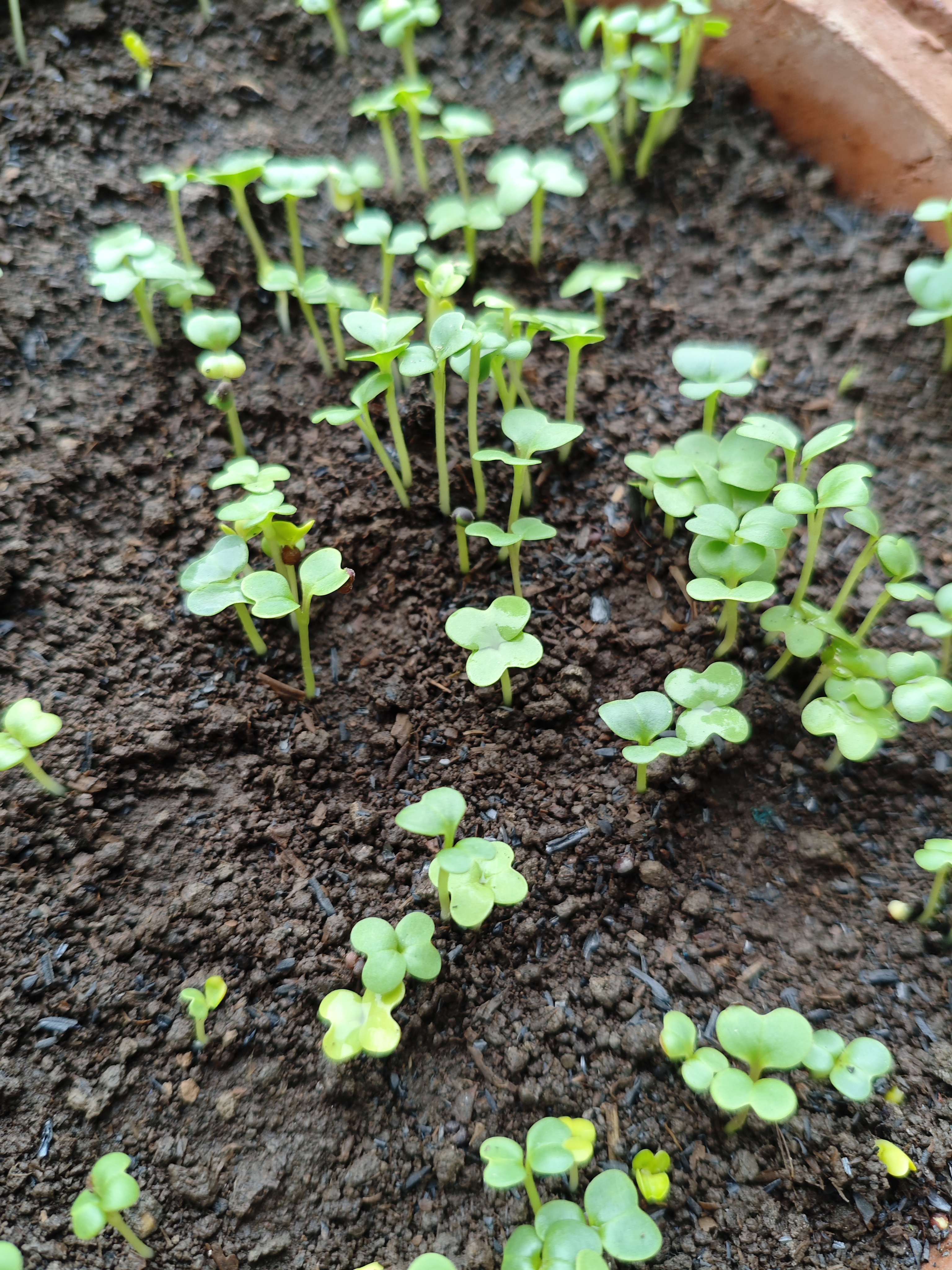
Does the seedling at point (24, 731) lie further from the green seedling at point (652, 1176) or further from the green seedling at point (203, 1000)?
the green seedling at point (652, 1176)

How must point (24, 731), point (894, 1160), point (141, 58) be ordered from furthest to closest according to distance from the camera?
point (141, 58) → point (24, 731) → point (894, 1160)

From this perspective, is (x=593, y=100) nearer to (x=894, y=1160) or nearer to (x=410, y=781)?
(x=410, y=781)

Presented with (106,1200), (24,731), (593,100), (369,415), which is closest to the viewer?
(106,1200)

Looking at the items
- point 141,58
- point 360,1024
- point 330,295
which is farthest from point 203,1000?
point 141,58

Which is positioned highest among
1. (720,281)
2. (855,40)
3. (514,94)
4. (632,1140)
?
(855,40)

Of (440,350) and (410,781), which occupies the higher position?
(440,350)

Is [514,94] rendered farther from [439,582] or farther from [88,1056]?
[88,1056]

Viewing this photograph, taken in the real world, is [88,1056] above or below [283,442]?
below

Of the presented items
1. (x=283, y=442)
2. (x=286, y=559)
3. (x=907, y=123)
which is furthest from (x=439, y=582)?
(x=907, y=123)
